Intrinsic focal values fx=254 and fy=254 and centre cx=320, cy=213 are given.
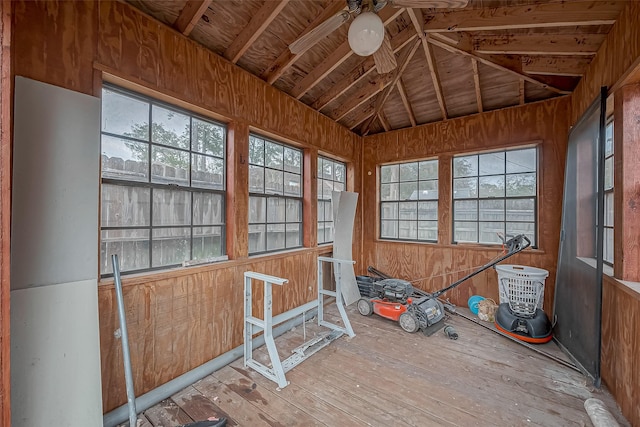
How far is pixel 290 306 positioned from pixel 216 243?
1.41m

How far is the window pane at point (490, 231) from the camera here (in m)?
3.87

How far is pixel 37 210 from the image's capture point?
5.07 ft

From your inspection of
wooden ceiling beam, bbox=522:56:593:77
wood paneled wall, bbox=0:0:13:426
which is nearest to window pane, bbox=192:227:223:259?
wood paneled wall, bbox=0:0:13:426

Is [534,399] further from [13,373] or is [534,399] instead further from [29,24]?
[29,24]

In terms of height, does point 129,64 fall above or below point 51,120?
above

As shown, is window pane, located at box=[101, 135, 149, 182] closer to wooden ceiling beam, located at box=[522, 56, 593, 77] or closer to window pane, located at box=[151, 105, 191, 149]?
window pane, located at box=[151, 105, 191, 149]

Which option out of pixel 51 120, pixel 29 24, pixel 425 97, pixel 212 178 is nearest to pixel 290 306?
pixel 212 178

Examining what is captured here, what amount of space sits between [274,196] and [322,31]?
200 centimetres

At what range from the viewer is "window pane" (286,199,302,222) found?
3.65m

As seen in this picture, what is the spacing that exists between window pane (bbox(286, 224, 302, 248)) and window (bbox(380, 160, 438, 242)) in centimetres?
192

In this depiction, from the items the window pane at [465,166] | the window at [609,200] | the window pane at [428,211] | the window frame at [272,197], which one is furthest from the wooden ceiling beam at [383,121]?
the window at [609,200]

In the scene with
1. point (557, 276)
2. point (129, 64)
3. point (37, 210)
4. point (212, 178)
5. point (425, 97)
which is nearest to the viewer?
point (37, 210)

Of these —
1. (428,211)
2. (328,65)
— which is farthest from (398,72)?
(428,211)

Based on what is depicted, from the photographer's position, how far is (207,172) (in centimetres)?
263
